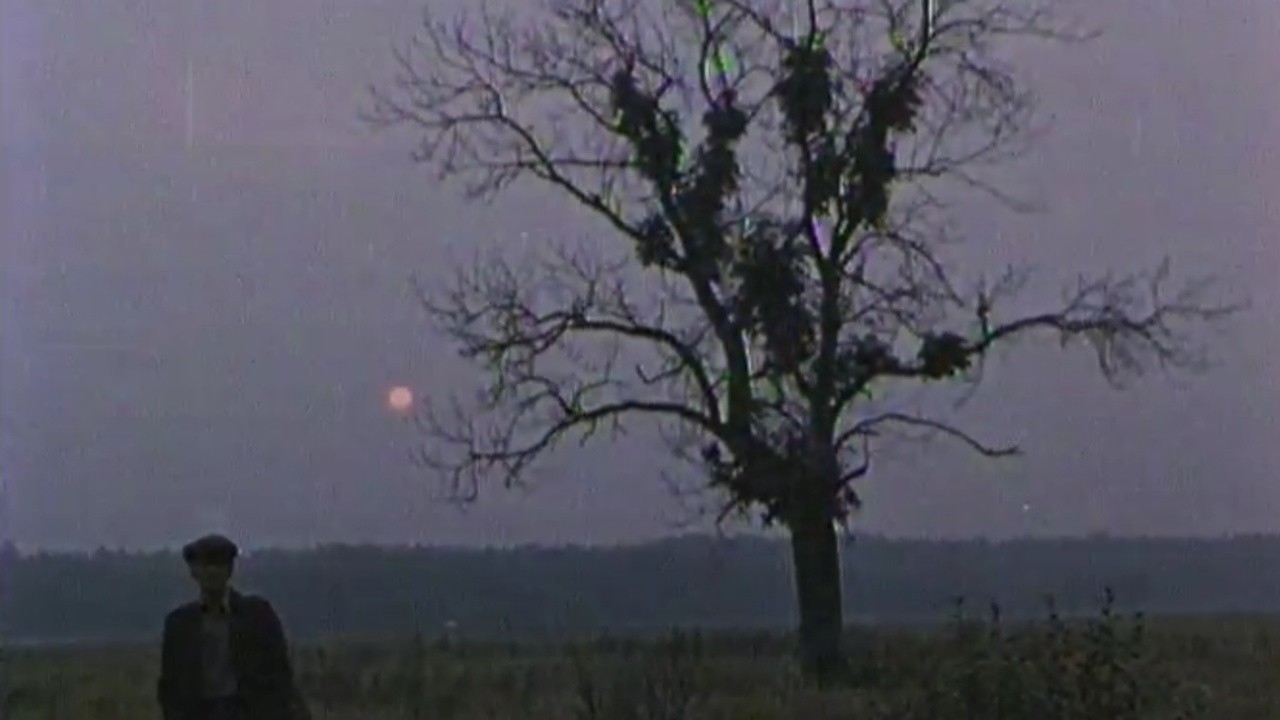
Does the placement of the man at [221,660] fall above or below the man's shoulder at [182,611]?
below

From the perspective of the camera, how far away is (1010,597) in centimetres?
1468

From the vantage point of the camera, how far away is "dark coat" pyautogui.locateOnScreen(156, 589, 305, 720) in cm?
934

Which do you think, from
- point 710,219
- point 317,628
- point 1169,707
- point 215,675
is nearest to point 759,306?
point 710,219

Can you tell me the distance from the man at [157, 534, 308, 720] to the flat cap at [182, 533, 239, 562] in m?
0.06

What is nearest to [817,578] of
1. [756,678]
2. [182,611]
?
[756,678]

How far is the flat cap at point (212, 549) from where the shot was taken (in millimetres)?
9141

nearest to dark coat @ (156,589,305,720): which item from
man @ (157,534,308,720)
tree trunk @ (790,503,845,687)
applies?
man @ (157,534,308,720)

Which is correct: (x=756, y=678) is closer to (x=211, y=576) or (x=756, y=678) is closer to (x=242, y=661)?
(x=242, y=661)

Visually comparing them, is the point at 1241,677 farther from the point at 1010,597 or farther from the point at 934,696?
the point at 934,696

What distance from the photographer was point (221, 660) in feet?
30.7

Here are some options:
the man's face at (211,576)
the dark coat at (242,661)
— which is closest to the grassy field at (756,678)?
the dark coat at (242,661)

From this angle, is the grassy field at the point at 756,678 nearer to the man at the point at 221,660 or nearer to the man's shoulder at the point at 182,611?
the man at the point at 221,660

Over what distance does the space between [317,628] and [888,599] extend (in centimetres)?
628

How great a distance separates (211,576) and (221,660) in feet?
1.11
